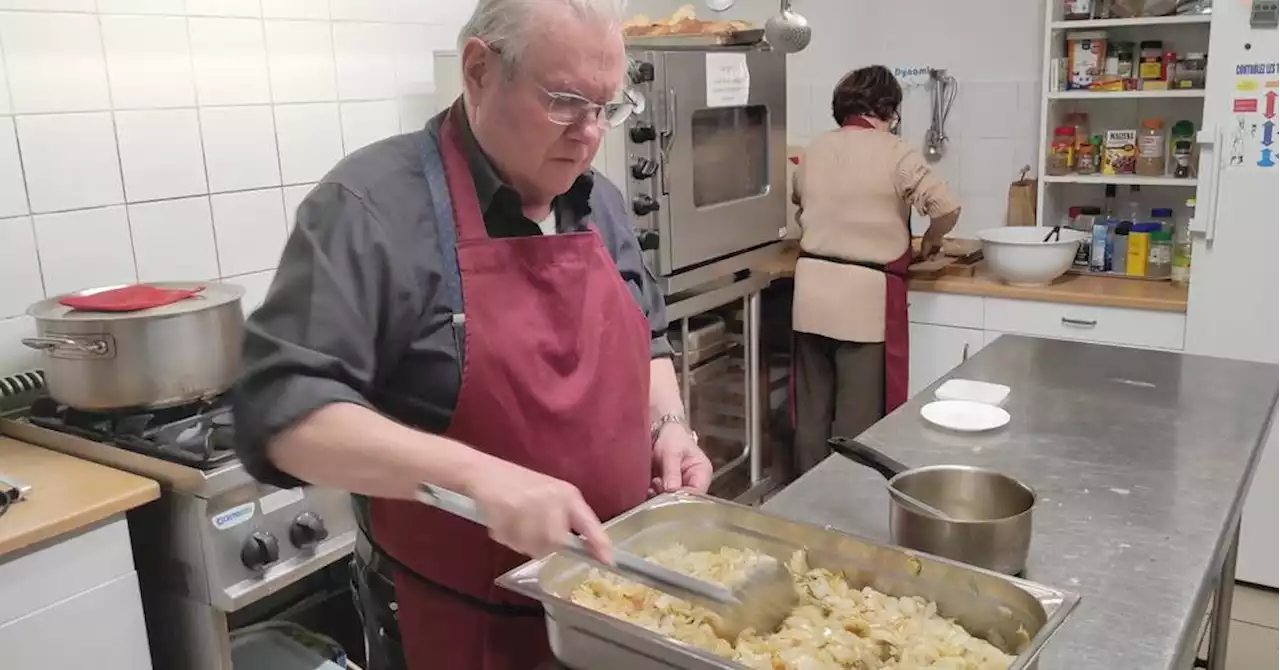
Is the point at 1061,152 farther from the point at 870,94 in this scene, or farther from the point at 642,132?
the point at 642,132

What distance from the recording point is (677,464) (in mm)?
1354

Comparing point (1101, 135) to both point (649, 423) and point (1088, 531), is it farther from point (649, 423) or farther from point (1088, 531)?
point (649, 423)

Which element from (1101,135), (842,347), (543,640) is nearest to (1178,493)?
(543,640)

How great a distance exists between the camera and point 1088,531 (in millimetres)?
1370

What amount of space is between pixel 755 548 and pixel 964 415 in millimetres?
792

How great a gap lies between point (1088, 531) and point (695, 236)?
65.5 inches

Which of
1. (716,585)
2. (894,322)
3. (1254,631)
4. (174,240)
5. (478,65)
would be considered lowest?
(1254,631)

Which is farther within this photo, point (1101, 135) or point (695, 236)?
point (1101, 135)

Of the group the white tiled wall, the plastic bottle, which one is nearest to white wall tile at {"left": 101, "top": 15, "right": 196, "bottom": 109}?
the white tiled wall

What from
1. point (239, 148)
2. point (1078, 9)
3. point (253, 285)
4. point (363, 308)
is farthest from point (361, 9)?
point (1078, 9)

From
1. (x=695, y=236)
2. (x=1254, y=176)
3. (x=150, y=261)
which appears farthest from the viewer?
(x=695, y=236)

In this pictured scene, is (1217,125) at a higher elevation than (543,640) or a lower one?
higher

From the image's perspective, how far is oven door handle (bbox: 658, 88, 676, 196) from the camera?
2.70 m

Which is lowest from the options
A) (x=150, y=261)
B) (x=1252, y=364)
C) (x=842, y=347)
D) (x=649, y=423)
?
(x=842, y=347)
